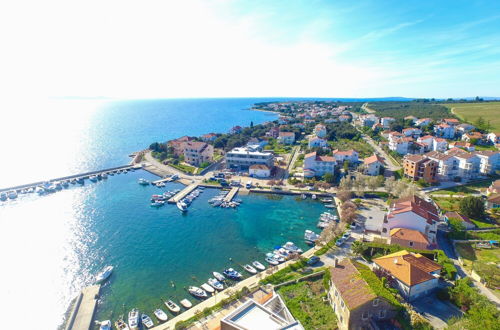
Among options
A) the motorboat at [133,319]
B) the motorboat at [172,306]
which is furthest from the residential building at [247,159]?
the motorboat at [133,319]

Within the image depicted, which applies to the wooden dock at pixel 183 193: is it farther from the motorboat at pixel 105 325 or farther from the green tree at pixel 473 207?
the green tree at pixel 473 207

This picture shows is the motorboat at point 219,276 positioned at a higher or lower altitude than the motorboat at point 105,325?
higher

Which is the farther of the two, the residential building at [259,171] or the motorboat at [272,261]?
the residential building at [259,171]

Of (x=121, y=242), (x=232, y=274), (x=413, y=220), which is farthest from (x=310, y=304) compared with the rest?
(x=121, y=242)

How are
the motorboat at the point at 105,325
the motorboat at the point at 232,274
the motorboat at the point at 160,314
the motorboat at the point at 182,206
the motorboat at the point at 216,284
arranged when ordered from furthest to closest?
the motorboat at the point at 182,206 → the motorboat at the point at 232,274 → the motorboat at the point at 216,284 → the motorboat at the point at 160,314 → the motorboat at the point at 105,325

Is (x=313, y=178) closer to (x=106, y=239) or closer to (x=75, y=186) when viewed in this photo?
(x=106, y=239)

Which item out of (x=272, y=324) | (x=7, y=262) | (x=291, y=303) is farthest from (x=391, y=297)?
(x=7, y=262)

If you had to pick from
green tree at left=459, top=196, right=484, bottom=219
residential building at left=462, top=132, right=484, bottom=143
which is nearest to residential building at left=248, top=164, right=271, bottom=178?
green tree at left=459, top=196, right=484, bottom=219
